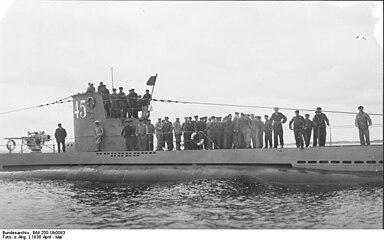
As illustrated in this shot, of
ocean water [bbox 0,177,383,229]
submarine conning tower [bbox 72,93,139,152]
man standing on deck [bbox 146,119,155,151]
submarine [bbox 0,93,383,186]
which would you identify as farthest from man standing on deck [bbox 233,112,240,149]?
submarine conning tower [bbox 72,93,139,152]

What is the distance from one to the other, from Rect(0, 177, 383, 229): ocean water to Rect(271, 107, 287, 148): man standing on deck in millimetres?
2311

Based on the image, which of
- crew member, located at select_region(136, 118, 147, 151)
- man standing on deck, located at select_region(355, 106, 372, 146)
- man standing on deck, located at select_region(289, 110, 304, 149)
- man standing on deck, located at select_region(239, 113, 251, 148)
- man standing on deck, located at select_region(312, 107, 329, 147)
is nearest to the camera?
man standing on deck, located at select_region(355, 106, 372, 146)

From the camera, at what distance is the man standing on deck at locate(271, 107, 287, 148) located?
568 inches

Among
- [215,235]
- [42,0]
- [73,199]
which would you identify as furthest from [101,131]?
[215,235]

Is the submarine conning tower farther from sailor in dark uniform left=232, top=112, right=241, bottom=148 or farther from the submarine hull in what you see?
sailor in dark uniform left=232, top=112, right=241, bottom=148

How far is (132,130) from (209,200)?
22.4 feet

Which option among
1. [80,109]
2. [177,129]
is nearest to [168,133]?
[177,129]

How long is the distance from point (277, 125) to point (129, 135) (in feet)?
18.3

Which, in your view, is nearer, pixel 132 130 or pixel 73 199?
pixel 73 199

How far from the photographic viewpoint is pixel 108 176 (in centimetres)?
1502

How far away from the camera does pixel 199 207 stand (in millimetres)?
9828

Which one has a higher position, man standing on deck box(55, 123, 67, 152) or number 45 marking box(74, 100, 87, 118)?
number 45 marking box(74, 100, 87, 118)

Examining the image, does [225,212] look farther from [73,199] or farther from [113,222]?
[73,199]

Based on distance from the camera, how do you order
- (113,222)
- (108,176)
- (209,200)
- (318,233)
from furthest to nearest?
(108,176), (209,200), (113,222), (318,233)
